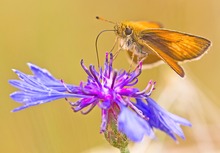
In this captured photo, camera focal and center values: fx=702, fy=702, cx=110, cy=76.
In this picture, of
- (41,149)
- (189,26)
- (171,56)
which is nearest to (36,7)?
(189,26)

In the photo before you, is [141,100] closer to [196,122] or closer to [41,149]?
[41,149]

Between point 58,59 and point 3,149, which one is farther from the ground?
point 58,59

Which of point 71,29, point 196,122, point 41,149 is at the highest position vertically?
point 71,29

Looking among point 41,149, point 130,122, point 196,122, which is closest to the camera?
point 130,122

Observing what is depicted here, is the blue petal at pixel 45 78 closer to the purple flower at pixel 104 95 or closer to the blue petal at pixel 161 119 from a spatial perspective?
the purple flower at pixel 104 95

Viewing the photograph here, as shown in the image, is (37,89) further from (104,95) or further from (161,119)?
(161,119)

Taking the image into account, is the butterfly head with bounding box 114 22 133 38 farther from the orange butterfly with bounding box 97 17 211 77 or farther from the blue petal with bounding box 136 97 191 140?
the blue petal with bounding box 136 97 191 140

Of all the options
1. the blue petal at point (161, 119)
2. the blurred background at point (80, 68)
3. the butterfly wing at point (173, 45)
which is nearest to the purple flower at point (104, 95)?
the blue petal at point (161, 119)
